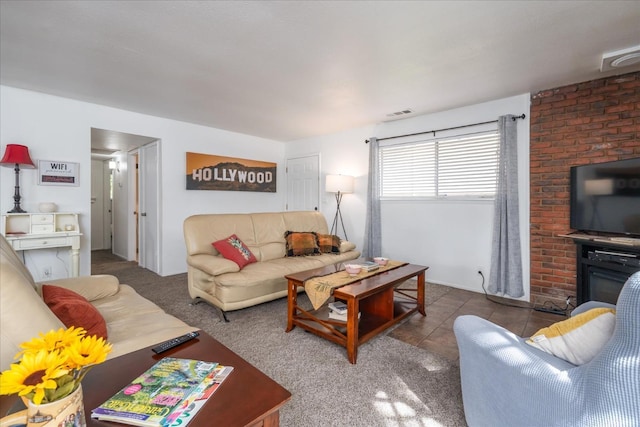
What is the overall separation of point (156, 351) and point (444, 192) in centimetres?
377

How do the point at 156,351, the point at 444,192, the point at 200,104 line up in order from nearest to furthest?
the point at 156,351
the point at 200,104
the point at 444,192

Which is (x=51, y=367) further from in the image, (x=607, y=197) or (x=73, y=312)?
(x=607, y=197)

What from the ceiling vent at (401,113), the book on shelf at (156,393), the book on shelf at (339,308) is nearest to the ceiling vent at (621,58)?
the ceiling vent at (401,113)

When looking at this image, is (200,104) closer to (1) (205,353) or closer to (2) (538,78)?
(1) (205,353)

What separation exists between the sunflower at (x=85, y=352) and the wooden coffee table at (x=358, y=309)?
1.57m

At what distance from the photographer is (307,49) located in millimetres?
2379

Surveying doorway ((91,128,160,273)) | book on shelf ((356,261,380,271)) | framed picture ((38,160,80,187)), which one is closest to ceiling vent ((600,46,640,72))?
book on shelf ((356,261,380,271))

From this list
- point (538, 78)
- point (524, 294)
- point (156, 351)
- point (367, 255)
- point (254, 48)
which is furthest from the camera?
point (367, 255)

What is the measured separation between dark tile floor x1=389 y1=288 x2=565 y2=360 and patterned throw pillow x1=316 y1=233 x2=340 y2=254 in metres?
1.34

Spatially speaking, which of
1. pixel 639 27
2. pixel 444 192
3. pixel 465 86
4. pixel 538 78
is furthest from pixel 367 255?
pixel 639 27

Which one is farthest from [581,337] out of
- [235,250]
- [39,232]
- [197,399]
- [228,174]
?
[228,174]

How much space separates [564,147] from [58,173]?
5.75 meters

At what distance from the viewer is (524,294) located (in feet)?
11.0

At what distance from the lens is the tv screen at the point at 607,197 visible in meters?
2.49
